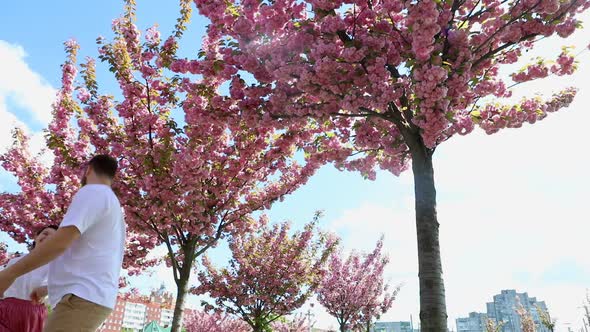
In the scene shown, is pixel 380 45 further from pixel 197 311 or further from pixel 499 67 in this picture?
pixel 197 311

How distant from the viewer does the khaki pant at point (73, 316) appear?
89.3 inches

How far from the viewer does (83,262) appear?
2.40 meters

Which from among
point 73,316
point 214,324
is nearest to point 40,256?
point 73,316

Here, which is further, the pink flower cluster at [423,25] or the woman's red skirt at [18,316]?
the pink flower cluster at [423,25]

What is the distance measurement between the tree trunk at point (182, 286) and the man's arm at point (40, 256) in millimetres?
7021

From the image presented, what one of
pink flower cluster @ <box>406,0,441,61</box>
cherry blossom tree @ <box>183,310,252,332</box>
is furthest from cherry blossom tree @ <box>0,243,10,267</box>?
cherry blossom tree @ <box>183,310,252,332</box>

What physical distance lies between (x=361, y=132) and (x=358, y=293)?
17755mm

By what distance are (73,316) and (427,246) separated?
399 centimetres

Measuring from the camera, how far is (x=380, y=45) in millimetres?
5363

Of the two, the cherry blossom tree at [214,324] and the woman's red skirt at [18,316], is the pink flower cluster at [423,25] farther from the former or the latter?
the cherry blossom tree at [214,324]

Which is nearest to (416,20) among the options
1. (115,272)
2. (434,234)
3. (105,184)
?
(434,234)

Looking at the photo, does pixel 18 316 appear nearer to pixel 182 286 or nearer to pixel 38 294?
pixel 38 294

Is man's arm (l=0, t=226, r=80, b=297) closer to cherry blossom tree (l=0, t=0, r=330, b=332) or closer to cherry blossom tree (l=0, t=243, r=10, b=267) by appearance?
cherry blossom tree (l=0, t=0, r=330, b=332)

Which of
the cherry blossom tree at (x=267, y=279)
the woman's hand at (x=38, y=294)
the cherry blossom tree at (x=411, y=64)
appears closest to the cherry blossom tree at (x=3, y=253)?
the cherry blossom tree at (x=267, y=279)
